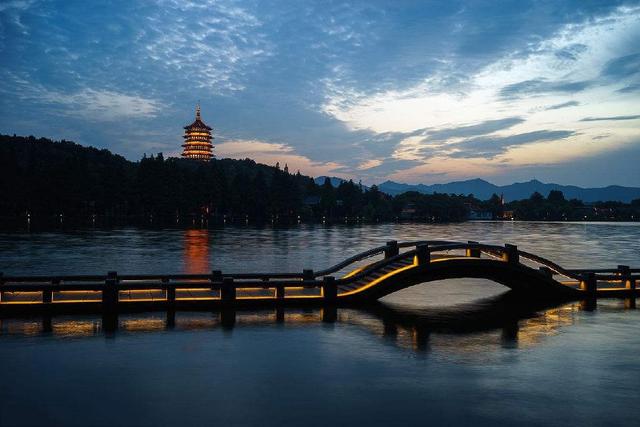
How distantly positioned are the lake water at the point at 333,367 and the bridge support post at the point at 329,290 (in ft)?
3.65

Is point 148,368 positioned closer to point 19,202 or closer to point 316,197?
point 19,202

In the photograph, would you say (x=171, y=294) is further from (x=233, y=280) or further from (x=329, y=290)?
(x=329, y=290)

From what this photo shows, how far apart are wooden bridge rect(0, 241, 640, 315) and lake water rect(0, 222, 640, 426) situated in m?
0.81

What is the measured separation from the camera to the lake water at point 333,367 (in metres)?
8.77

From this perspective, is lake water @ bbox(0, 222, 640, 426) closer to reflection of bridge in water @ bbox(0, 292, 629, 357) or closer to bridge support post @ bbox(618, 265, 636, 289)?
reflection of bridge in water @ bbox(0, 292, 629, 357)

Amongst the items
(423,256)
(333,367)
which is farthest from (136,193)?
(333,367)

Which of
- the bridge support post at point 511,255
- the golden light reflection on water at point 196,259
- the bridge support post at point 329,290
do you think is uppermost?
the bridge support post at point 511,255

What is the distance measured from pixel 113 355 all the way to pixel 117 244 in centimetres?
4462

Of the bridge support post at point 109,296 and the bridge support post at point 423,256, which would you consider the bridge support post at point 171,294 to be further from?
the bridge support post at point 423,256

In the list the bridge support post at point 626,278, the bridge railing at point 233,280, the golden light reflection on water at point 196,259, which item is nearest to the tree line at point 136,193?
the golden light reflection on water at point 196,259

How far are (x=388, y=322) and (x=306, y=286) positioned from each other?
3.67m

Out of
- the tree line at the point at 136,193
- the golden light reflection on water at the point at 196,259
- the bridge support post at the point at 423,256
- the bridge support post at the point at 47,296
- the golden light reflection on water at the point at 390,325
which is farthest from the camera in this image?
the tree line at the point at 136,193

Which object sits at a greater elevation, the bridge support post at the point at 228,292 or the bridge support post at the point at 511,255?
the bridge support post at the point at 511,255

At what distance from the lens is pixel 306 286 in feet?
61.9
